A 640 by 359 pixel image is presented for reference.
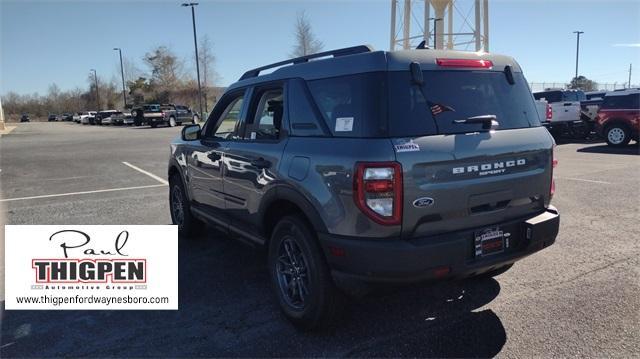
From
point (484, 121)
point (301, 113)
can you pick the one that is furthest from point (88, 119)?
point (484, 121)

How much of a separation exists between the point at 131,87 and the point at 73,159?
218ft

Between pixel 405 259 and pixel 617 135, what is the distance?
15.2 metres

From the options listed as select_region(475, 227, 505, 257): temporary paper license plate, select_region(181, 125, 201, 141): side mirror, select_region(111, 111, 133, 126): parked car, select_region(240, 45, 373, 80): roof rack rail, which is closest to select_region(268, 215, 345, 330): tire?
select_region(475, 227, 505, 257): temporary paper license plate

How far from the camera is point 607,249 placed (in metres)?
5.05

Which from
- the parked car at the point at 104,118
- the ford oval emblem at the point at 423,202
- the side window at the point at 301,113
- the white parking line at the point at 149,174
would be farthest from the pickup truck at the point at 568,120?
the parked car at the point at 104,118

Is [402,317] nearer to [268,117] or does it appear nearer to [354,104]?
[354,104]

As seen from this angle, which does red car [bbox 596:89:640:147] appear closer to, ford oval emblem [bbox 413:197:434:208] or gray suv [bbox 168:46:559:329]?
gray suv [bbox 168:46:559:329]

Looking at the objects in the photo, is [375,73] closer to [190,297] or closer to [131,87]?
[190,297]

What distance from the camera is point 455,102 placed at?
10.6 feet

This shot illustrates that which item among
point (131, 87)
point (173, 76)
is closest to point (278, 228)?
point (173, 76)

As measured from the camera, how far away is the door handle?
3.70 m

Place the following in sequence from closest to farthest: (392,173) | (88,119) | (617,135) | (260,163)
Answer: (392,173), (260,163), (617,135), (88,119)

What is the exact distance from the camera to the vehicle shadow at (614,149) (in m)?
13.7

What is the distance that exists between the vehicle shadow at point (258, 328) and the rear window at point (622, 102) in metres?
13.7
